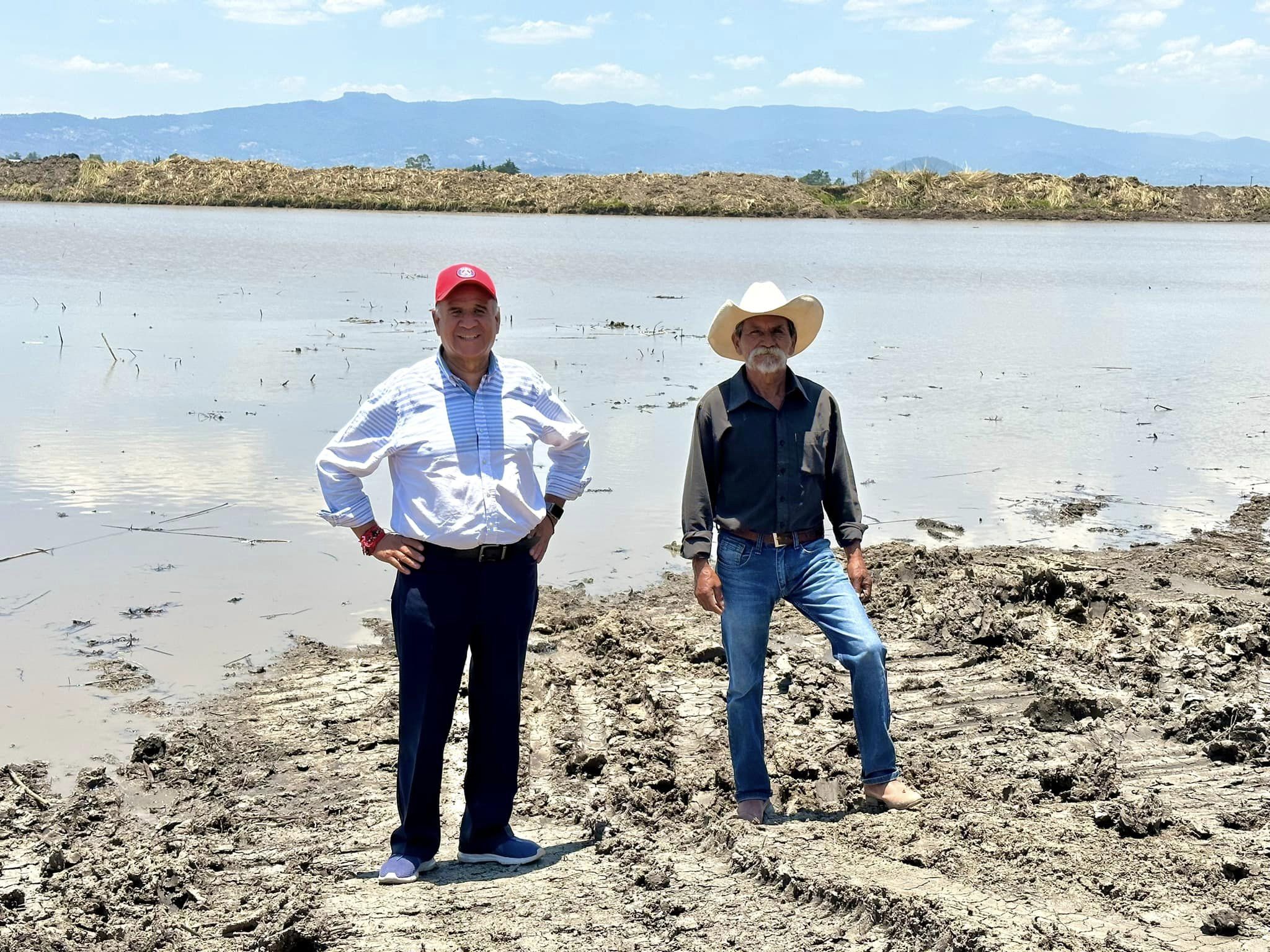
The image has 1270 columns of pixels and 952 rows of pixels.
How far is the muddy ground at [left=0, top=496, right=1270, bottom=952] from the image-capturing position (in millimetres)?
3910

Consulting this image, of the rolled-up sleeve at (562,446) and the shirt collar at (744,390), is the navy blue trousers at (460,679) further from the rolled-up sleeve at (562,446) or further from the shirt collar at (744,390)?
the shirt collar at (744,390)

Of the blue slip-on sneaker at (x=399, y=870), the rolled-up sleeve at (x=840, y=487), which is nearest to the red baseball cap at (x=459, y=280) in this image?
the rolled-up sleeve at (x=840, y=487)

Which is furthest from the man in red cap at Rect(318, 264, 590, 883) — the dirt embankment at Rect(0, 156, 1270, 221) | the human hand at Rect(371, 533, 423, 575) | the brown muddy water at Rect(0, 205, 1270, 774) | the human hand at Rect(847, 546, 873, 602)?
the dirt embankment at Rect(0, 156, 1270, 221)

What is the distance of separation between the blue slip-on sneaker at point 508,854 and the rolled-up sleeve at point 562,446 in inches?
46.7

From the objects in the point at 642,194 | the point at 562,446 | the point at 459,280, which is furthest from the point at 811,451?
the point at 642,194

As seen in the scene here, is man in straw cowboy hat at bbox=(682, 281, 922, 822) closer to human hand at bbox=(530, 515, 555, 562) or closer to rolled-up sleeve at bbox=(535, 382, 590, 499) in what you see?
rolled-up sleeve at bbox=(535, 382, 590, 499)

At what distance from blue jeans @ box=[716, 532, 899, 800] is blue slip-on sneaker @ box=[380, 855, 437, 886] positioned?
3.84 ft

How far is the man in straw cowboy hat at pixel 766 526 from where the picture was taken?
185 inches

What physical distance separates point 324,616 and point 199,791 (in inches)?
87.2

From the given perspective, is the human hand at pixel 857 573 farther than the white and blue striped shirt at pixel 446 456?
Yes

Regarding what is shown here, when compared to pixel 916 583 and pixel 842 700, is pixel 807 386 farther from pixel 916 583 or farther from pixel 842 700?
pixel 916 583

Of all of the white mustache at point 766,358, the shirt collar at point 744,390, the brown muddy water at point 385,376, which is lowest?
the brown muddy water at point 385,376

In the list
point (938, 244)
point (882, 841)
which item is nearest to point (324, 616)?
point (882, 841)

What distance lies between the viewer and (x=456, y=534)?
13.9 ft
